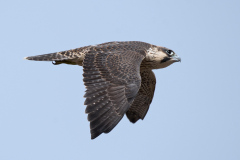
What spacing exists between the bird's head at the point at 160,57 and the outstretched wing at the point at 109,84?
731 millimetres

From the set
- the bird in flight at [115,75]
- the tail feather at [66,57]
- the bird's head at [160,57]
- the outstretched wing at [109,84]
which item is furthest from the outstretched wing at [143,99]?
the outstretched wing at [109,84]

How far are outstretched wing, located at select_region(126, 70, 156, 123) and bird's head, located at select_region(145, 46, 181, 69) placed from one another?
33.3 inches

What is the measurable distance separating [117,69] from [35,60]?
95.7 inches

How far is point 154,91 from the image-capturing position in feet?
39.9

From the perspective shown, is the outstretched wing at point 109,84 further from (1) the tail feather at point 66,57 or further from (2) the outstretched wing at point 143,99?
(2) the outstretched wing at point 143,99

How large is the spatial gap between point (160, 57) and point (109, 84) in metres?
2.34

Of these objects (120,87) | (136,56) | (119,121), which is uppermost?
(136,56)

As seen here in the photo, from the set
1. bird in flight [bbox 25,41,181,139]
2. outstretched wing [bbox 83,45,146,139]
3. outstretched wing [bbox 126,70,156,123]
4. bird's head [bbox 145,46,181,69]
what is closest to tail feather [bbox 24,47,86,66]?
bird in flight [bbox 25,41,181,139]

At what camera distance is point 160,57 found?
1102 centimetres

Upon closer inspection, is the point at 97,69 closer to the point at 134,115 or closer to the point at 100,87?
the point at 100,87

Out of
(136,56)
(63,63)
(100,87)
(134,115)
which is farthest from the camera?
(134,115)

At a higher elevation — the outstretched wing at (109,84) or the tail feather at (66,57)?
the tail feather at (66,57)

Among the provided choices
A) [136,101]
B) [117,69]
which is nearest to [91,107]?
[117,69]

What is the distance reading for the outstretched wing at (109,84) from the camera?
8406mm
